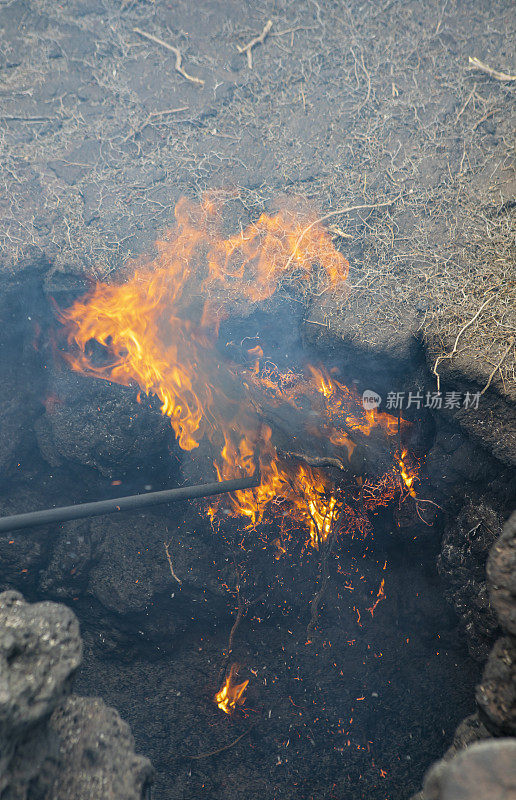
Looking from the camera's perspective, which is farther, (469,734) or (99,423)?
(99,423)

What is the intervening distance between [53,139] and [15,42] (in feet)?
5.61

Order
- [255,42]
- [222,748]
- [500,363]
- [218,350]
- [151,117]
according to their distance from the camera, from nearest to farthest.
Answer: [500,363] < [222,748] < [218,350] < [151,117] < [255,42]

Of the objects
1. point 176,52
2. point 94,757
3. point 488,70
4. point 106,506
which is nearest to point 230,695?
point 94,757

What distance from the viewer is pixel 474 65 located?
5402 millimetres

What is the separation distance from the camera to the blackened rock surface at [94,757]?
258cm

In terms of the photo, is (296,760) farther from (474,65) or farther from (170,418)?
(474,65)

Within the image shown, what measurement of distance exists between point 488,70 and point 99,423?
6.25 metres

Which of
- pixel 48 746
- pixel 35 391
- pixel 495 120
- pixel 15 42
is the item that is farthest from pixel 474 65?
pixel 48 746

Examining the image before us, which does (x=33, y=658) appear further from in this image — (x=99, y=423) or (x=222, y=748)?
(x=222, y=748)

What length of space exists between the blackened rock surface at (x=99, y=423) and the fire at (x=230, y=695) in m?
2.63

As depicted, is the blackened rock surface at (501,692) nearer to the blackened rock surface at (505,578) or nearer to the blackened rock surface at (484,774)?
the blackened rock surface at (505,578)

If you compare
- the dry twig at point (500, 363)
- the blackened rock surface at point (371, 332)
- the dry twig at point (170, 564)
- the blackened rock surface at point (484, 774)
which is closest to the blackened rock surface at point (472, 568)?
the dry twig at point (500, 363)

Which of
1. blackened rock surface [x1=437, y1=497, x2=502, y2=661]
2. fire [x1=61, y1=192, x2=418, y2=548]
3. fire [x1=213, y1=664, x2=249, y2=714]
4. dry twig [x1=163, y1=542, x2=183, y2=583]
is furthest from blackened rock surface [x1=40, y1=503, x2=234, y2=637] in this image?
blackened rock surface [x1=437, y1=497, x2=502, y2=661]

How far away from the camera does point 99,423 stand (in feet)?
16.5
